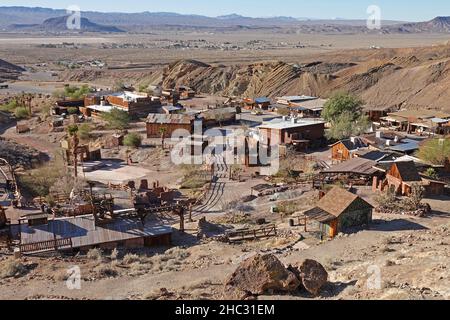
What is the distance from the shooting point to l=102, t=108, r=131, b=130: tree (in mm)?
52259

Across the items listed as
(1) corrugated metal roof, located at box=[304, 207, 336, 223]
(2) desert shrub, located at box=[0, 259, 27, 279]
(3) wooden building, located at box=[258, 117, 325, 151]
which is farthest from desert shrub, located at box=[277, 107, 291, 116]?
(2) desert shrub, located at box=[0, 259, 27, 279]

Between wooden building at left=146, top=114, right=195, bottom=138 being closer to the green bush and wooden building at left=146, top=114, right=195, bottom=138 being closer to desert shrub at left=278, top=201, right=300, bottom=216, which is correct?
→ the green bush

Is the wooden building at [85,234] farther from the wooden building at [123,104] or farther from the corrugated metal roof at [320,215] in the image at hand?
the wooden building at [123,104]

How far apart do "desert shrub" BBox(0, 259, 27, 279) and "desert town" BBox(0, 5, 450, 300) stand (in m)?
0.07

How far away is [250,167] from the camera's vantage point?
3753cm

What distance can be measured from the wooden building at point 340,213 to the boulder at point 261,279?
7535 mm

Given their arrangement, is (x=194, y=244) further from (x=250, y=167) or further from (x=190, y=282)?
(x=250, y=167)

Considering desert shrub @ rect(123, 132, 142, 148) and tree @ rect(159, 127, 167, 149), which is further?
tree @ rect(159, 127, 167, 149)

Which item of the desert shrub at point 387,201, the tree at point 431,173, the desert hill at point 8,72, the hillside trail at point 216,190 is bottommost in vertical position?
the hillside trail at point 216,190

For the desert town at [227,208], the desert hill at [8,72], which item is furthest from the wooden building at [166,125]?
the desert hill at [8,72]

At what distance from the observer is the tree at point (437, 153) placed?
3297 centimetres

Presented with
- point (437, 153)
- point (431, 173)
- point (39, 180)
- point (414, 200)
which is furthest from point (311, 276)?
point (39, 180)

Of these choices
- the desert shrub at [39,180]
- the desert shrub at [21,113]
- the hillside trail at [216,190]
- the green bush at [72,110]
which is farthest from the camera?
the green bush at [72,110]
